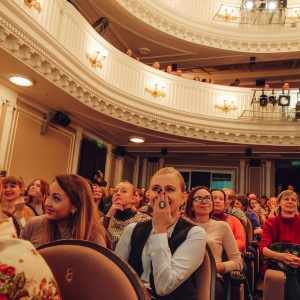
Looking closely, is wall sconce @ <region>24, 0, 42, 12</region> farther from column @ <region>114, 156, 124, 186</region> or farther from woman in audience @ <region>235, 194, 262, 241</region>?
column @ <region>114, 156, 124, 186</region>

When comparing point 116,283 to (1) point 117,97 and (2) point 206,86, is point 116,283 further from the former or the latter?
(2) point 206,86

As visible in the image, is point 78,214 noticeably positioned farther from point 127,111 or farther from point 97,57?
point 127,111

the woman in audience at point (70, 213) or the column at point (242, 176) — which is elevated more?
the column at point (242, 176)

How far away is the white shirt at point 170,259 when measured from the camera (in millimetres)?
1558

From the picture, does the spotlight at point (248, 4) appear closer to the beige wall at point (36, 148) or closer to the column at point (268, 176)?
the column at point (268, 176)

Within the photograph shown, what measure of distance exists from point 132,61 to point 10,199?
628 centimetres

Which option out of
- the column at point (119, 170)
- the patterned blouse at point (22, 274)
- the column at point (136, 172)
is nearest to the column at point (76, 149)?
the column at point (119, 170)

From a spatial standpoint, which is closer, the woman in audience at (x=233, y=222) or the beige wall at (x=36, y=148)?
the woman in audience at (x=233, y=222)

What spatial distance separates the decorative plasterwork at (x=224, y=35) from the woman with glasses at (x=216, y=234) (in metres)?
8.29

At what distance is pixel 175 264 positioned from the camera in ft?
5.24

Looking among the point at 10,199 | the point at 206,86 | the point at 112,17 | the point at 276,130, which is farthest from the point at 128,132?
the point at 10,199

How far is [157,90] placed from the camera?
9281mm

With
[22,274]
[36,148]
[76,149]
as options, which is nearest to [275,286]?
[22,274]

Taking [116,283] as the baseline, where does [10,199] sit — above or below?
above
